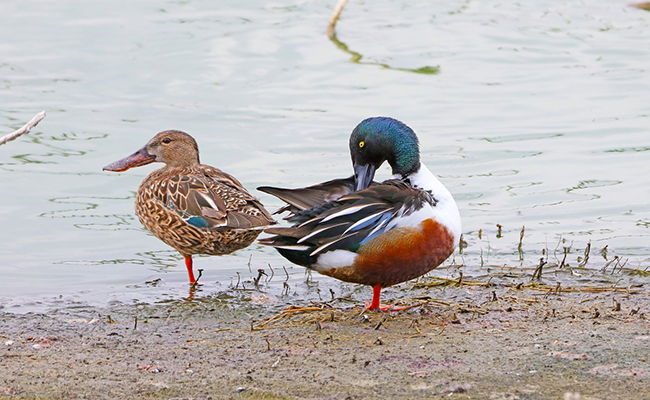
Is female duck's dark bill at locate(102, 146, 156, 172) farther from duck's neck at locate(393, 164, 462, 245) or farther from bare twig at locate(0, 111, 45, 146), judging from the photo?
bare twig at locate(0, 111, 45, 146)

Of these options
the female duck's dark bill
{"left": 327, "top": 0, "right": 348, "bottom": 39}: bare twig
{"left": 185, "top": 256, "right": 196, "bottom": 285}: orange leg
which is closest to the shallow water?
{"left": 185, "top": 256, "right": 196, "bottom": 285}: orange leg

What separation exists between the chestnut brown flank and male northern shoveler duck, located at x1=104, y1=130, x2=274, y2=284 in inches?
43.4

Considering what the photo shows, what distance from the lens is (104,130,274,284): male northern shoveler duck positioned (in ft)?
23.1

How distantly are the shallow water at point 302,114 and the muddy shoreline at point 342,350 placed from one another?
103 cm

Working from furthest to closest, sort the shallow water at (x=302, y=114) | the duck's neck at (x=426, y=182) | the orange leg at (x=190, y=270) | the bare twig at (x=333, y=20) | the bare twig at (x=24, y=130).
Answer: the bare twig at (x=333, y=20)
the shallow water at (x=302, y=114)
the orange leg at (x=190, y=270)
the duck's neck at (x=426, y=182)
the bare twig at (x=24, y=130)

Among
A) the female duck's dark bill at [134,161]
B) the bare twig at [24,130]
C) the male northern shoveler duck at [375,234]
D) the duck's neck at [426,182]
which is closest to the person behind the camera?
the bare twig at [24,130]

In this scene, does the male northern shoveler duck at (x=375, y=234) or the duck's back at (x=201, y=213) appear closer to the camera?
the male northern shoveler duck at (x=375, y=234)

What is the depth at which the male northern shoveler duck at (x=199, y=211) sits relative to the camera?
7.03m

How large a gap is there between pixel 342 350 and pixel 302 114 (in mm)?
7948

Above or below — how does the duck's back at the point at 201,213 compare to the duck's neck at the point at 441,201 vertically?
below

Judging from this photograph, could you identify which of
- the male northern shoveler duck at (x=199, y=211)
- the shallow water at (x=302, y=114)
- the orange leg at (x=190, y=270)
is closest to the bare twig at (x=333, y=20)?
the shallow water at (x=302, y=114)

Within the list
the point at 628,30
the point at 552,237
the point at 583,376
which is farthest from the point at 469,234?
the point at 628,30

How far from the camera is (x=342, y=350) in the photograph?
16.8ft

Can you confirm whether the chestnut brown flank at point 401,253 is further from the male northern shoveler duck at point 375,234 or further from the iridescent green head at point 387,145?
the iridescent green head at point 387,145
